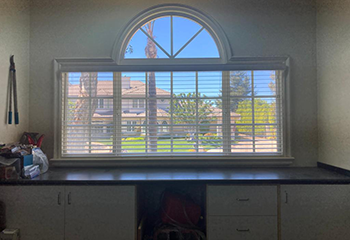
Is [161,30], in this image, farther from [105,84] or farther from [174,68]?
[105,84]

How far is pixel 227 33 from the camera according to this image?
2.36 metres

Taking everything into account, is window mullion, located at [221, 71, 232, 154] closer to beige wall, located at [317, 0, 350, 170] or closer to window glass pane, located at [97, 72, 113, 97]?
beige wall, located at [317, 0, 350, 170]

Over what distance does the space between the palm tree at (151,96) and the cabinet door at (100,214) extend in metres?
0.75

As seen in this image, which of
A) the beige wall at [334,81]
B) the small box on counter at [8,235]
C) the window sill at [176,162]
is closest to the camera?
the small box on counter at [8,235]

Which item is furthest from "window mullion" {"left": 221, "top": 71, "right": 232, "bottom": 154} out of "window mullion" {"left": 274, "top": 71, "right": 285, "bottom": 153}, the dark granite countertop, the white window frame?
"window mullion" {"left": 274, "top": 71, "right": 285, "bottom": 153}

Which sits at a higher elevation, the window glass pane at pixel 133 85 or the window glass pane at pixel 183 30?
the window glass pane at pixel 183 30

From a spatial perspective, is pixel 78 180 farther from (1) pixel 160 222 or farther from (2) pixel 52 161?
(1) pixel 160 222

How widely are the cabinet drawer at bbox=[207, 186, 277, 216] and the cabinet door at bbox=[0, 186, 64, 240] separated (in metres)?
1.44

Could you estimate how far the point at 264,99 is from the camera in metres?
2.38

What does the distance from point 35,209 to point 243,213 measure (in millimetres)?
1963

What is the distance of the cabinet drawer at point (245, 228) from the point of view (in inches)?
69.4

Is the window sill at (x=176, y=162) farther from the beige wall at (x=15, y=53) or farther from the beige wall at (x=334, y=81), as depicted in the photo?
the beige wall at (x=15, y=53)

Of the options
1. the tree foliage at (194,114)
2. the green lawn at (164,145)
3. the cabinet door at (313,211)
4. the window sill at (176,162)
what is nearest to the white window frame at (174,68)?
the window sill at (176,162)

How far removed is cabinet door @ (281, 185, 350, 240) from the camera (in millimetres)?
1771
